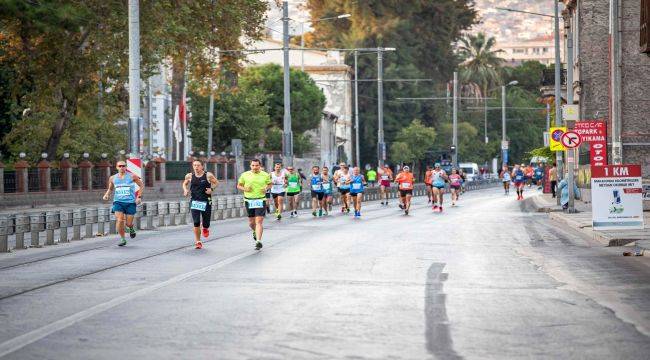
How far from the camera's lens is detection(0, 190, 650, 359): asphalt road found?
1073cm

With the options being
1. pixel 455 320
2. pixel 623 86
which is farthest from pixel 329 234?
pixel 623 86

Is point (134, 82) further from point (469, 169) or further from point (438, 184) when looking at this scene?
point (469, 169)

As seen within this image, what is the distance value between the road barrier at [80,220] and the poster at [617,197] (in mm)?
11582

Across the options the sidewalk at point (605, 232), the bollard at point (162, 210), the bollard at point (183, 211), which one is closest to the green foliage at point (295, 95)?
the sidewalk at point (605, 232)

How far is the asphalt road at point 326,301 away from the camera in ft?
35.2

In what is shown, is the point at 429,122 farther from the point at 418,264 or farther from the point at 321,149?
the point at 418,264

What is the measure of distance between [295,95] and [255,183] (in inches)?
2634

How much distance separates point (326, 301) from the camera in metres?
14.3

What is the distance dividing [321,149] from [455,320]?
90401 millimetres

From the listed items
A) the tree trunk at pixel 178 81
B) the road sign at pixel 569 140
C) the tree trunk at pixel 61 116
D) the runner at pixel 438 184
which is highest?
the tree trunk at pixel 178 81

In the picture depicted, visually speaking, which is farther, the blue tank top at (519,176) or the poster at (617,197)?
the blue tank top at (519,176)

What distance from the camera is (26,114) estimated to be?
192ft

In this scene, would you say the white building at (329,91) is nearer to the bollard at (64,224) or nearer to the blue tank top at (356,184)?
the blue tank top at (356,184)

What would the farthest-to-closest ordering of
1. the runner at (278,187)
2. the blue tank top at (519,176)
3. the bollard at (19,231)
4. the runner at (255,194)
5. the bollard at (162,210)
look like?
the blue tank top at (519,176) → the runner at (278,187) → the bollard at (162,210) → the bollard at (19,231) → the runner at (255,194)
